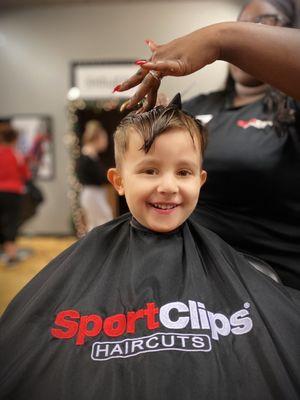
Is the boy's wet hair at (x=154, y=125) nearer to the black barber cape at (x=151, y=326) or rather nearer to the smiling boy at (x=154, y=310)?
the smiling boy at (x=154, y=310)

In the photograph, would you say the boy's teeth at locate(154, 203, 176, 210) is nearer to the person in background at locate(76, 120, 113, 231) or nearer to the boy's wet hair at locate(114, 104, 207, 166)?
the boy's wet hair at locate(114, 104, 207, 166)

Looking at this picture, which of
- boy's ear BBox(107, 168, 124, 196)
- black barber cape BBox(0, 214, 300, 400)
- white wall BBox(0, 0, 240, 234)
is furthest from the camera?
white wall BBox(0, 0, 240, 234)

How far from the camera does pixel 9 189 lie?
4.21m

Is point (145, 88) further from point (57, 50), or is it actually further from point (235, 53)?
point (57, 50)

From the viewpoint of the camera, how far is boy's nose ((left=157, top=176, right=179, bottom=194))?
0.83m

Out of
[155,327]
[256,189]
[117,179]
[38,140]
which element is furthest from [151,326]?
[38,140]

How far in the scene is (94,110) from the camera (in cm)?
531

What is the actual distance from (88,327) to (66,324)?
49 mm

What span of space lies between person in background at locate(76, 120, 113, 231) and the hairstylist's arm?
3.40 metres

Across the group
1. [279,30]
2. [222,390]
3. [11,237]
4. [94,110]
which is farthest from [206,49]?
[94,110]

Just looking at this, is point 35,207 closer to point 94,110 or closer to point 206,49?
point 94,110

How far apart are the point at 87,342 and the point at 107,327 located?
46mm

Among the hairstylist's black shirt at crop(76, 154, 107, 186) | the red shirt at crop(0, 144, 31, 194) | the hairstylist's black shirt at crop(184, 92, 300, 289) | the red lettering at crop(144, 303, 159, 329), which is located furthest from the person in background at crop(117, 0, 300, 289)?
the red shirt at crop(0, 144, 31, 194)

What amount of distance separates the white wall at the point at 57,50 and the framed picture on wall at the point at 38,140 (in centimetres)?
9
